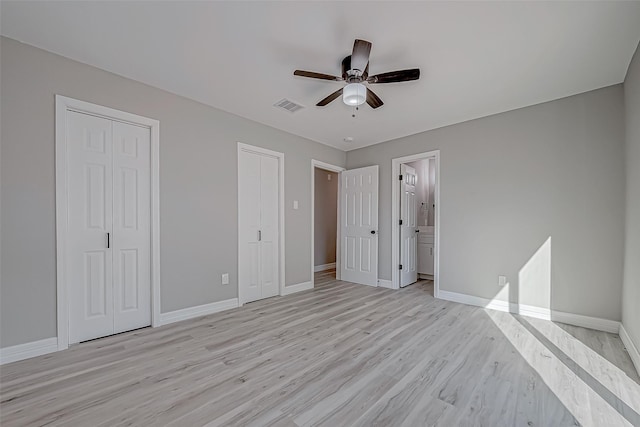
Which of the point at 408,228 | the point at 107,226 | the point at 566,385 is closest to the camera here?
the point at 566,385

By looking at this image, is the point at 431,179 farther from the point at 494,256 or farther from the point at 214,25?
the point at 214,25

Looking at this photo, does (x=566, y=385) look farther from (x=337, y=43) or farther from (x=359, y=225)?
(x=359, y=225)

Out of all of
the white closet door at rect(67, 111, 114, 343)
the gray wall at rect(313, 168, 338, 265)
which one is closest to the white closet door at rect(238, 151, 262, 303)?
the white closet door at rect(67, 111, 114, 343)

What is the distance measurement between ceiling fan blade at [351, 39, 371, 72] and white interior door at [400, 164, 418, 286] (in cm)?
290

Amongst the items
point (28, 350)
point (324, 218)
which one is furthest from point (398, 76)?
point (324, 218)

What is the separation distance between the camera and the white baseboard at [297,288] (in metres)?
4.37

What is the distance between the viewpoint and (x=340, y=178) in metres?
5.47

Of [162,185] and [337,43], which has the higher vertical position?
[337,43]

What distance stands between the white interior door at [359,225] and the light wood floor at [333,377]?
1.86 m

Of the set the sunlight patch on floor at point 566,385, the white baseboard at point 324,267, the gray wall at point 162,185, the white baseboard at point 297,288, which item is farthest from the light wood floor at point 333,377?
the white baseboard at point 324,267

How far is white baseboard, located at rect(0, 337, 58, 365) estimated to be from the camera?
2180 mm

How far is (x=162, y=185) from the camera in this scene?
3070 millimetres

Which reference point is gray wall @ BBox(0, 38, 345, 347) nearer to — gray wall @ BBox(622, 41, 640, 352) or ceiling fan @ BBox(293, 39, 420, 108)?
ceiling fan @ BBox(293, 39, 420, 108)

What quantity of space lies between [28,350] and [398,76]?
392cm
